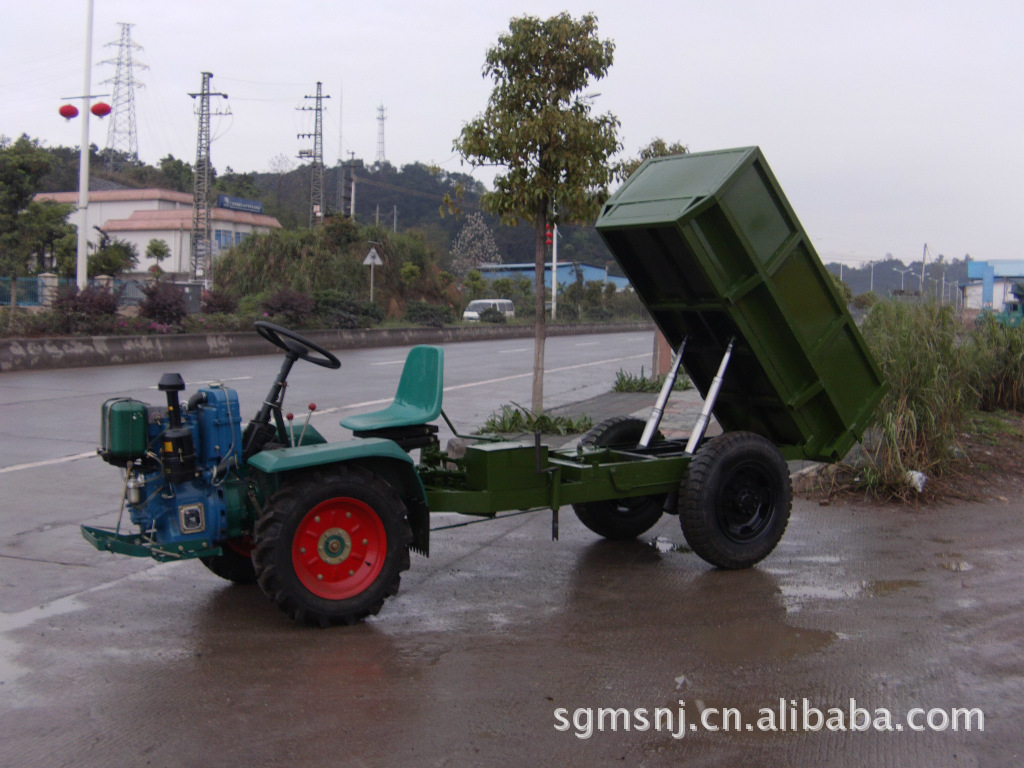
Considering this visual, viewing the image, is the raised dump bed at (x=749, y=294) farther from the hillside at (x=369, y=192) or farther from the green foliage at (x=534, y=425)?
the hillside at (x=369, y=192)

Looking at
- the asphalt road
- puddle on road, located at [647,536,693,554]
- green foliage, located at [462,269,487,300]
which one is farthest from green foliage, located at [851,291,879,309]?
green foliage, located at [462,269,487,300]

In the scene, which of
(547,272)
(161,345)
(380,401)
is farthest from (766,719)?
(547,272)

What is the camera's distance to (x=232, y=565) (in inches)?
221

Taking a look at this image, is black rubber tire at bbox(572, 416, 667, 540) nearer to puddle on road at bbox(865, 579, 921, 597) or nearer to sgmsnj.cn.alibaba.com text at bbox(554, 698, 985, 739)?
puddle on road at bbox(865, 579, 921, 597)

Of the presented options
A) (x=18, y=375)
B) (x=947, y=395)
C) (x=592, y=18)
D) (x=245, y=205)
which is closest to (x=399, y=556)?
(x=947, y=395)

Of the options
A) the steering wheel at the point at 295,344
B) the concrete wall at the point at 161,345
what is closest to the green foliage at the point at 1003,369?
the steering wheel at the point at 295,344

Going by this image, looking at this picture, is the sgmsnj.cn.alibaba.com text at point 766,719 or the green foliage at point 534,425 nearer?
the sgmsnj.cn.alibaba.com text at point 766,719

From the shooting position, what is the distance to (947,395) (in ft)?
27.8

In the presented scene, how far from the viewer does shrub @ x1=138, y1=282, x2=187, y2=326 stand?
23984 mm

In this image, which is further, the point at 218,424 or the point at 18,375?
the point at 18,375

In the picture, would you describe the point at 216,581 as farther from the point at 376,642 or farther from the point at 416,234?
the point at 416,234

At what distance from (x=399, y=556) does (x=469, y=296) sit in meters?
48.4

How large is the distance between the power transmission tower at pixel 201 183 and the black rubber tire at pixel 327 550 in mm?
57489

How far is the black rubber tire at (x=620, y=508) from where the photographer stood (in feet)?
22.6
